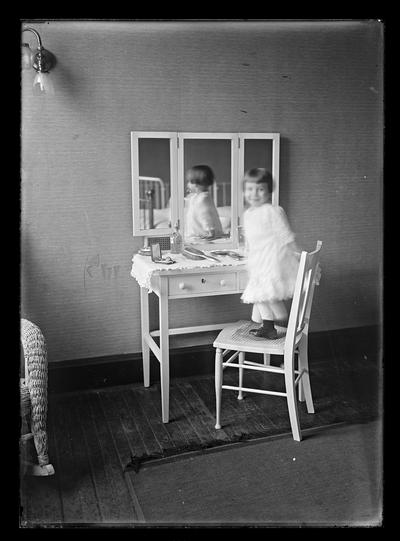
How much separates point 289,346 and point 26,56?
1375mm

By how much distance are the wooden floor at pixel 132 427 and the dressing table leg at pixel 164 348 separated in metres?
0.02

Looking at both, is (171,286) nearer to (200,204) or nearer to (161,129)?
(200,204)

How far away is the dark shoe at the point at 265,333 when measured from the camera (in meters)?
2.33

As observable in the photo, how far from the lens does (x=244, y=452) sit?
7.20 feet

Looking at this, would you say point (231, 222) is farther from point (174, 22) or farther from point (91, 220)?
point (174, 22)

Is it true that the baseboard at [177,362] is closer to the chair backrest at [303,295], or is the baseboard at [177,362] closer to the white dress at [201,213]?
the chair backrest at [303,295]

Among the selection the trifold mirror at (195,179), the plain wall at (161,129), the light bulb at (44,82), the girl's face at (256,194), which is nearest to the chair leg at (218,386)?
the plain wall at (161,129)

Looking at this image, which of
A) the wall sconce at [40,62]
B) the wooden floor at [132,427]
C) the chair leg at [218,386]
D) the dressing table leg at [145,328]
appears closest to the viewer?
the wall sconce at [40,62]

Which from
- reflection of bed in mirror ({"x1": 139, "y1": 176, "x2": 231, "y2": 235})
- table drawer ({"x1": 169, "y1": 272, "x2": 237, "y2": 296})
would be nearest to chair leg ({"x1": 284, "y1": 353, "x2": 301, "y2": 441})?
table drawer ({"x1": 169, "y1": 272, "x2": 237, "y2": 296})

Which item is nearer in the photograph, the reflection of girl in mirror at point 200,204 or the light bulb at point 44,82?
the light bulb at point 44,82

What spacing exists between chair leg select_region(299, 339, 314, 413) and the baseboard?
0.03m

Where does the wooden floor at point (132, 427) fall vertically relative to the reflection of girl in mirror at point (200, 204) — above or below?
below

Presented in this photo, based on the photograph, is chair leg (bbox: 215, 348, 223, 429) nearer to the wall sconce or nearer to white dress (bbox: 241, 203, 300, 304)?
white dress (bbox: 241, 203, 300, 304)

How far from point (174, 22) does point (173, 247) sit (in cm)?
73
